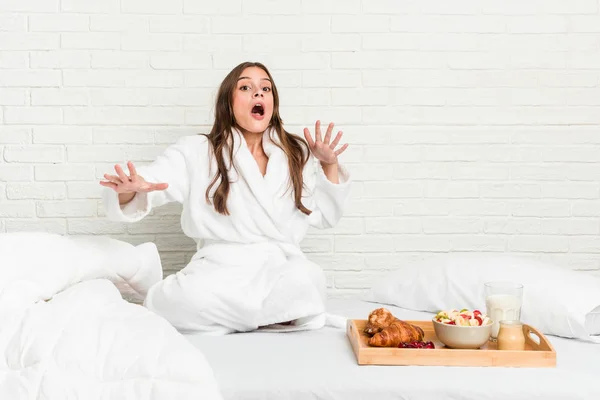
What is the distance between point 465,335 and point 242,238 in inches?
35.8

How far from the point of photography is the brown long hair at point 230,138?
2660 millimetres

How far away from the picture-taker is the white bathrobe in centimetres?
233

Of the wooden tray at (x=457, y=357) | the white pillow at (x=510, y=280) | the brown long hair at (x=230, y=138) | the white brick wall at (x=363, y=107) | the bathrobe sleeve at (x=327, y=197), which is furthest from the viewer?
the white brick wall at (x=363, y=107)

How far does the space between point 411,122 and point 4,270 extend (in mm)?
1740

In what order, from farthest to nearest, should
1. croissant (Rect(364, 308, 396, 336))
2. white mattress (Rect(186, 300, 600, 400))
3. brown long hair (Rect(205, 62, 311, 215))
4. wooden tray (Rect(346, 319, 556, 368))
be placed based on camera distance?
1. brown long hair (Rect(205, 62, 311, 215))
2. croissant (Rect(364, 308, 396, 336))
3. wooden tray (Rect(346, 319, 556, 368))
4. white mattress (Rect(186, 300, 600, 400))

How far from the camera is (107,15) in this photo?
3.04 meters

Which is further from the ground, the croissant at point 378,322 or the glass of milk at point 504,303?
the glass of milk at point 504,303

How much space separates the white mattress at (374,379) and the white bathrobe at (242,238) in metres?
0.27

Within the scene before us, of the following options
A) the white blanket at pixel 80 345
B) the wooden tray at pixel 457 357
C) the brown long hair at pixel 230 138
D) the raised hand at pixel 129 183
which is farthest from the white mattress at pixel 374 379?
the brown long hair at pixel 230 138

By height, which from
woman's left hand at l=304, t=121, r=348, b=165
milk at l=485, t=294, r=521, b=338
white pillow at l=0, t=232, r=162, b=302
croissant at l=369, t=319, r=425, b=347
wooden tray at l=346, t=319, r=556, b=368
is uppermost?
woman's left hand at l=304, t=121, r=348, b=165

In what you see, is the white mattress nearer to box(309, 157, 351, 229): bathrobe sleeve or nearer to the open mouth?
box(309, 157, 351, 229): bathrobe sleeve

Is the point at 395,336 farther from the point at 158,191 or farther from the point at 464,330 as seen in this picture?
the point at 158,191

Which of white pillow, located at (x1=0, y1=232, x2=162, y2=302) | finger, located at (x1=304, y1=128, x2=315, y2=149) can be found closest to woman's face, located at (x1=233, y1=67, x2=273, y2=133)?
finger, located at (x1=304, y1=128, x2=315, y2=149)

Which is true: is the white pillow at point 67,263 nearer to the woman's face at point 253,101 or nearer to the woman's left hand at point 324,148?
the woman's face at point 253,101
